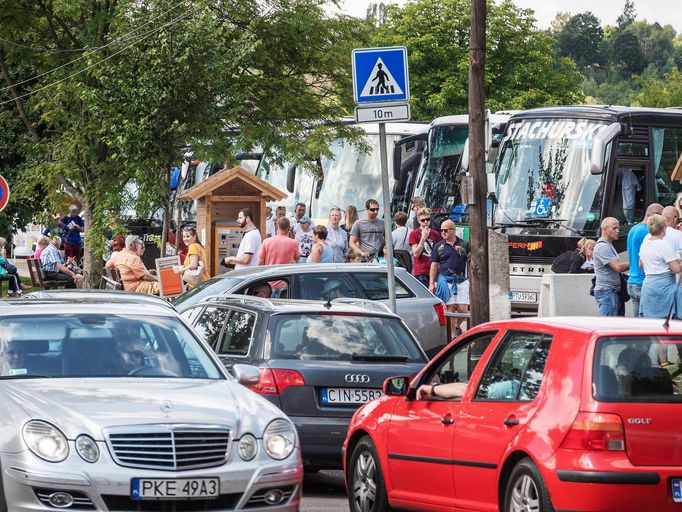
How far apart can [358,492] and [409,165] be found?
25528 mm

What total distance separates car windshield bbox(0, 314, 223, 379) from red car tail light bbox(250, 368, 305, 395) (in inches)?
55.2

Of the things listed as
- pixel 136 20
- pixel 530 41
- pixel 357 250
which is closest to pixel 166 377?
pixel 357 250

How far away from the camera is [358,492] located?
9.81 m

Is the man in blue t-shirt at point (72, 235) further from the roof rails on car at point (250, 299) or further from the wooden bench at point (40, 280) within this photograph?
the roof rails on car at point (250, 299)

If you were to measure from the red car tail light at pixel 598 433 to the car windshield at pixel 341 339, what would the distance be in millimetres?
3834

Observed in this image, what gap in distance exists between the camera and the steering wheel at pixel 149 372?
8.84 meters

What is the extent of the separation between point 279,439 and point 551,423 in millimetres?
1562

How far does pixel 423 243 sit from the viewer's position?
67.2 ft

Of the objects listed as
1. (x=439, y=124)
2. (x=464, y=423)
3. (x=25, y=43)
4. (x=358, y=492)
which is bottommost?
(x=358, y=492)

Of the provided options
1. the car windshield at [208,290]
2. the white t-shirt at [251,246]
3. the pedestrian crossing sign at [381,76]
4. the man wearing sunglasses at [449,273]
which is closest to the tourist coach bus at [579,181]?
the man wearing sunglasses at [449,273]

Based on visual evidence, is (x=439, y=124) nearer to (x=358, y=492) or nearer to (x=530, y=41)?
(x=358, y=492)

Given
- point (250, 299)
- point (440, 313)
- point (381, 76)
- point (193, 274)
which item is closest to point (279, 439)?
point (250, 299)

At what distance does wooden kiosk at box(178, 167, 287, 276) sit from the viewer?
86.0ft

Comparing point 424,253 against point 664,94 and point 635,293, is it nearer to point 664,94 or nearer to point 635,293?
→ point 635,293
